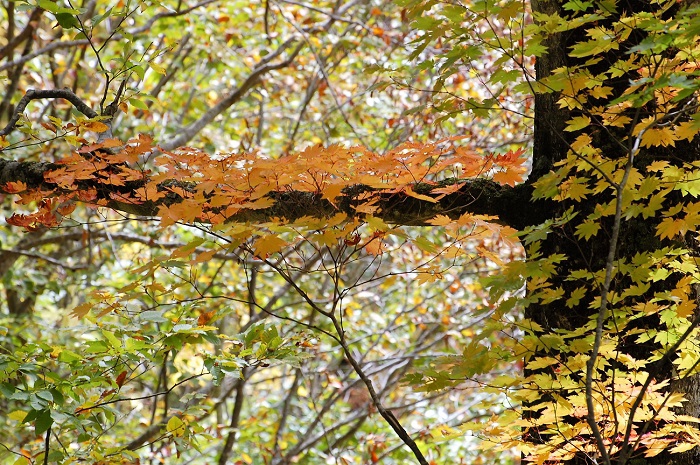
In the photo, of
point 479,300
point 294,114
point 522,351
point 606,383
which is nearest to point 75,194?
point 522,351

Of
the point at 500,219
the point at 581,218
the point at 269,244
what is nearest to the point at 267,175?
the point at 269,244

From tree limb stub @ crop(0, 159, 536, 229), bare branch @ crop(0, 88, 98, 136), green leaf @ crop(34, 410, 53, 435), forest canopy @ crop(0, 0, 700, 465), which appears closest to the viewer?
forest canopy @ crop(0, 0, 700, 465)

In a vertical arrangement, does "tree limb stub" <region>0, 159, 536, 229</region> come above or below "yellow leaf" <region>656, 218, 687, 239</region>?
above

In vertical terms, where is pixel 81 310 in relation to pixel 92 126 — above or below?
below

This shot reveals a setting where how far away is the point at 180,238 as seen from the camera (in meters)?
5.61

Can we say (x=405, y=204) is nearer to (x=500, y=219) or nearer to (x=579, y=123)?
(x=500, y=219)

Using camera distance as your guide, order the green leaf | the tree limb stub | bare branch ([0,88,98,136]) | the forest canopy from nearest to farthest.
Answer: the forest canopy
the green leaf
the tree limb stub
bare branch ([0,88,98,136])

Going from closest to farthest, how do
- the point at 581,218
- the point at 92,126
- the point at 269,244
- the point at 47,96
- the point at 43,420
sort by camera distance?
the point at 269,244
the point at 43,420
the point at 581,218
the point at 92,126
the point at 47,96

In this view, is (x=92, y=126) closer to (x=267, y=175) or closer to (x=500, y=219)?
(x=267, y=175)

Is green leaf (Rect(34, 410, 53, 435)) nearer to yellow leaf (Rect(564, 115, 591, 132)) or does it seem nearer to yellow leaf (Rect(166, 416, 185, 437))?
yellow leaf (Rect(166, 416, 185, 437))

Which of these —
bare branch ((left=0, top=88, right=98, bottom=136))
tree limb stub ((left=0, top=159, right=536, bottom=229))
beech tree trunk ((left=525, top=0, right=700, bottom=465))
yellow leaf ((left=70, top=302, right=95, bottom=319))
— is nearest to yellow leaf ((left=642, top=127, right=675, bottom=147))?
beech tree trunk ((left=525, top=0, right=700, bottom=465))

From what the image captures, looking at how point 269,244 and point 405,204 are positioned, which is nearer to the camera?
point 269,244

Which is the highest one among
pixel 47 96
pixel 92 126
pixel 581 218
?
pixel 47 96

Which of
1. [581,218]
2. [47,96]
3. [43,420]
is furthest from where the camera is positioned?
[47,96]
